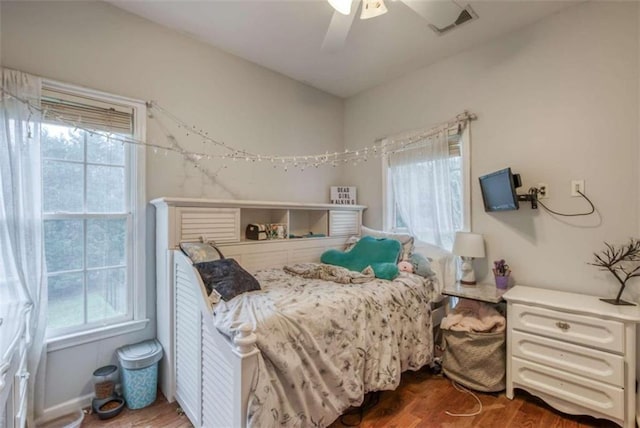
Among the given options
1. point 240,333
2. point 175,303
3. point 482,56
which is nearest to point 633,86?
point 482,56

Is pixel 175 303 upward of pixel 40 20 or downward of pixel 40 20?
downward

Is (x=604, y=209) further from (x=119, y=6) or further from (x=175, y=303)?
(x=119, y=6)

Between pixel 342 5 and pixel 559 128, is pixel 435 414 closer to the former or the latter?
pixel 559 128

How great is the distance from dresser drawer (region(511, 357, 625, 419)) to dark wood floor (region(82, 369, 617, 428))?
0.13 metres

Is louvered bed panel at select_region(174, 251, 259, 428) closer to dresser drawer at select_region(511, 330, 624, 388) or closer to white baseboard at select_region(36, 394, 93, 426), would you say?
white baseboard at select_region(36, 394, 93, 426)

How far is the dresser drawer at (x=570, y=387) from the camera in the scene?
165 cm

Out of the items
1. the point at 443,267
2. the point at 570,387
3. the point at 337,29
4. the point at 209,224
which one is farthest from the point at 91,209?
the point at 570,387

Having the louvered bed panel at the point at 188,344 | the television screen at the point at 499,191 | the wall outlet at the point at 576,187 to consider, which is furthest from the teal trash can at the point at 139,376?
the wall outlet at the point at 576,187

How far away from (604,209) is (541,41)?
4.24ft

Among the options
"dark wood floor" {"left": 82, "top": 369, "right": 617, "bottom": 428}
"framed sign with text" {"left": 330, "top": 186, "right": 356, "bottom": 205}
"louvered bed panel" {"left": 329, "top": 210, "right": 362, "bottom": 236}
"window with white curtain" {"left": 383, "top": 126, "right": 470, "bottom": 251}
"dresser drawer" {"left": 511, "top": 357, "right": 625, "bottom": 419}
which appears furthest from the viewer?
"framed sign with text" {"left": 330, "top": 186, "right": 356, "bottom": 205}

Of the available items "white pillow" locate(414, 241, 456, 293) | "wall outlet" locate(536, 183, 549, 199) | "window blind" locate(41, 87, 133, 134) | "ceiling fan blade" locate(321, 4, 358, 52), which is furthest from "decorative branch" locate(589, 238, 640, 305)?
"window blind" locate(41, 87, 133, 134)

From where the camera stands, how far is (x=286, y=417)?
1410 mm

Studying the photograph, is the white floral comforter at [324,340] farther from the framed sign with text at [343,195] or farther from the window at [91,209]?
the framed sign with text at [343,195]

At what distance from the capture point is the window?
1906 millimetres
